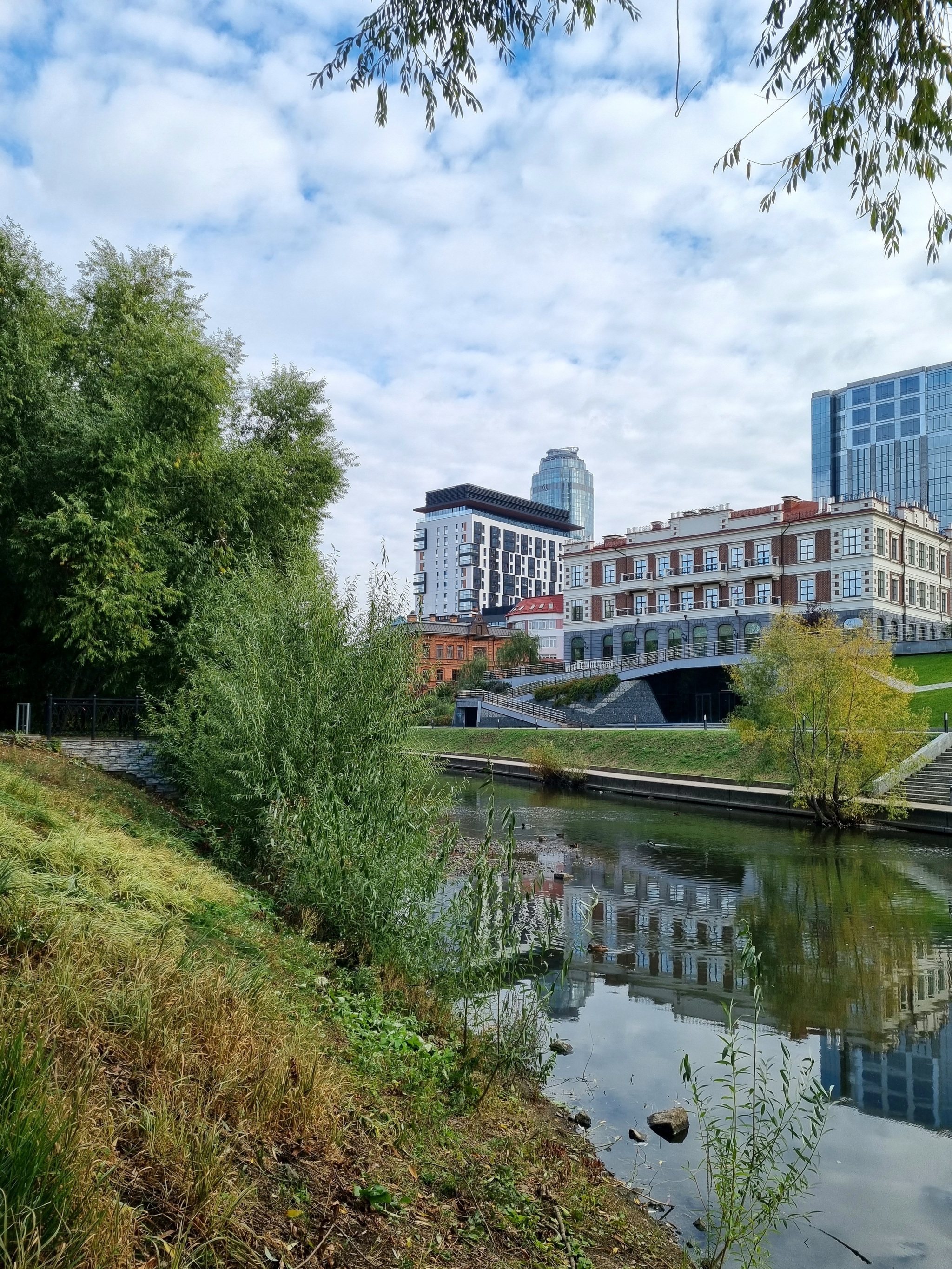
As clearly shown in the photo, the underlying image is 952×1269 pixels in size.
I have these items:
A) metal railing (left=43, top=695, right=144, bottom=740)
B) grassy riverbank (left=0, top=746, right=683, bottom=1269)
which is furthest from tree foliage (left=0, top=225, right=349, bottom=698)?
grassy riverbank (left=0, top=746, right=683, bottom=1269)

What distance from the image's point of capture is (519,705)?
58.5m

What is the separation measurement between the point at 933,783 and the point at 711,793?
24.8 ft

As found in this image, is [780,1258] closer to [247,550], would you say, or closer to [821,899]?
[821,899]

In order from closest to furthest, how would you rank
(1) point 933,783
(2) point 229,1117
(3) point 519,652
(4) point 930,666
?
(2) point 229,1117 → (1) point 933,783 → (4) point 930,666 → (3) point 519,652

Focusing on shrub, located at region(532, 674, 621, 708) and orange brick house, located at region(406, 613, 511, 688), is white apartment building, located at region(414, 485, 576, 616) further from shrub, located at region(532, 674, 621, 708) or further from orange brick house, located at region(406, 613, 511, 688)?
shrub, located at region(532, 674, 621, 708)

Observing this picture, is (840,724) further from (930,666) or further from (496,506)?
(496,506)

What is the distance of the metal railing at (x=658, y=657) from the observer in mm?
55781

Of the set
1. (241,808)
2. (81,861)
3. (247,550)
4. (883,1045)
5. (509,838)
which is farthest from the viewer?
(247,550)

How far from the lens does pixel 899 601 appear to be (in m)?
55.8

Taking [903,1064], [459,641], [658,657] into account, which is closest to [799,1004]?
[903,1064]

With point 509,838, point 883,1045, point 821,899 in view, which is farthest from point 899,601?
point 509,838

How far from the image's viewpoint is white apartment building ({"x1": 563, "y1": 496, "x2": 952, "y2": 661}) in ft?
177

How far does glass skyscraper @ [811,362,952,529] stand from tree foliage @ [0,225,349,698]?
123260 millimetres

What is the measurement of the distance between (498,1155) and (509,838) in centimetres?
219
